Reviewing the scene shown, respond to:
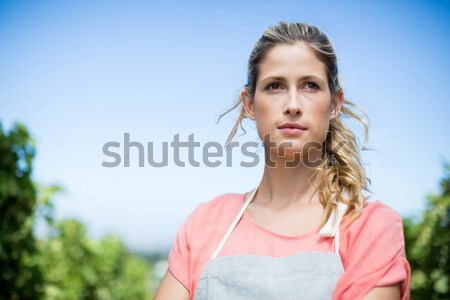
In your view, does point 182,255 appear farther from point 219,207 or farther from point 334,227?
point 334,227

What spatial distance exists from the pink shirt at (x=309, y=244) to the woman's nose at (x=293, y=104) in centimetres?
43

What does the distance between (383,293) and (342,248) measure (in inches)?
8.4

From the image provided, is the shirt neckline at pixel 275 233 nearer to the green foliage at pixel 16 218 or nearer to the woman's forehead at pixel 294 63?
the woman's forehead at pixel 294 63

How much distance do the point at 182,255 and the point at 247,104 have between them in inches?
28.3

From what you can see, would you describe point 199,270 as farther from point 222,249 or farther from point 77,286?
point 77,286

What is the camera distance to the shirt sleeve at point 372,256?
→ 1782 mm

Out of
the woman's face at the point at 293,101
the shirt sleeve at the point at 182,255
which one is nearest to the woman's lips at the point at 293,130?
the woman's face at the point at 293,101

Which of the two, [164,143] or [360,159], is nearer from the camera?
[360,159]

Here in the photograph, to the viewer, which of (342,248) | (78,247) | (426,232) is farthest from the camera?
(78,247)

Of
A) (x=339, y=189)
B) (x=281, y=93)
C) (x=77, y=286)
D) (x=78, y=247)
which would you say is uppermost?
(x=281, y=93)

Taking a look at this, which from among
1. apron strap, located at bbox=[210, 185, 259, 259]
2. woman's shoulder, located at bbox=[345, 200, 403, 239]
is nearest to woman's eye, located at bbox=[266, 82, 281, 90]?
apron strap, located at bbox=[210, 185, 259, 259]

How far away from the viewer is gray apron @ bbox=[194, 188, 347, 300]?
1853mm

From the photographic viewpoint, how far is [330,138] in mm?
2314

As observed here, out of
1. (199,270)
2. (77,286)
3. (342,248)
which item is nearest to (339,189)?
(342,248)
